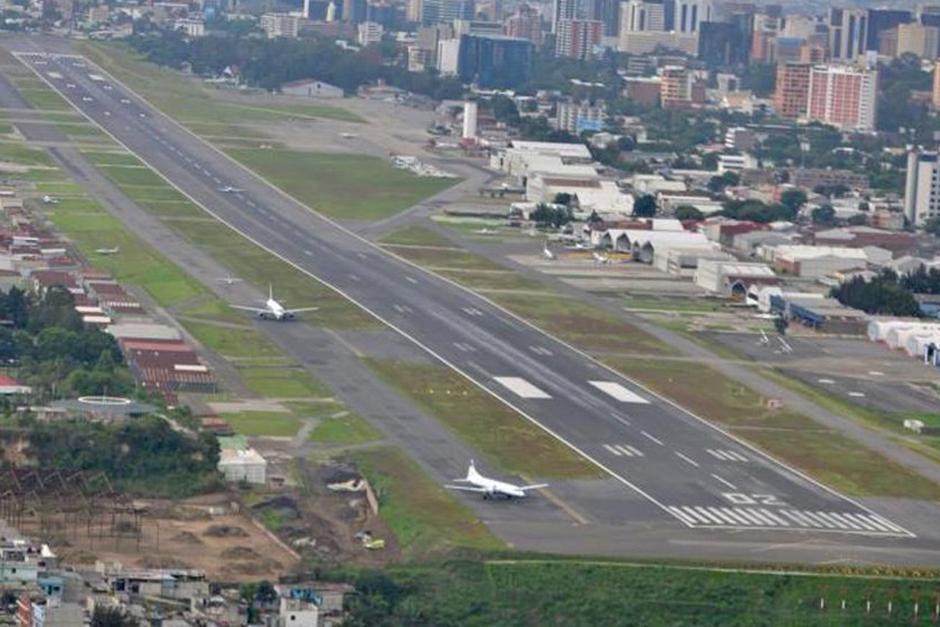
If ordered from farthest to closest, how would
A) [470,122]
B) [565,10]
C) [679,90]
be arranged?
[565,10] < [679,90] < [470,122]

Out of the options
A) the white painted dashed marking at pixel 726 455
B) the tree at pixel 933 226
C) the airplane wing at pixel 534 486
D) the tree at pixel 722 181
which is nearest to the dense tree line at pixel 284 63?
the tree at pixel 722 181

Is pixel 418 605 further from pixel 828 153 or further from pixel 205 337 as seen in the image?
pixel 828 153

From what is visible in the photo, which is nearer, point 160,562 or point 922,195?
point 160,562

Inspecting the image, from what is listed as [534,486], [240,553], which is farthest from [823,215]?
[240,553]

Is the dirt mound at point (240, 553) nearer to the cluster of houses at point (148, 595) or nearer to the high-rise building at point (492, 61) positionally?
the cluster of houses at point (148, 595)

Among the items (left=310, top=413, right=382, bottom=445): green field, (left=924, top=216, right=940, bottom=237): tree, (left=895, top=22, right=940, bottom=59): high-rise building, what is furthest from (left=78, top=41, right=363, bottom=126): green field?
(left=310, top=413, right=382, bottom=445): green field

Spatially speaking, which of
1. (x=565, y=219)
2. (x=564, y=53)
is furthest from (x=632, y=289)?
(x=564, y=53)

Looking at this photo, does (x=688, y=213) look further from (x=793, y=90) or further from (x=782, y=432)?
(x=793, y=90)
